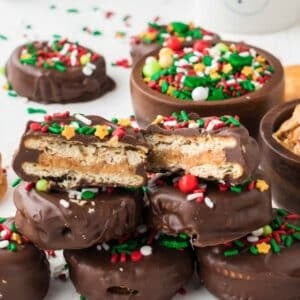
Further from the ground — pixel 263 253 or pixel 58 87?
pixel 263 253

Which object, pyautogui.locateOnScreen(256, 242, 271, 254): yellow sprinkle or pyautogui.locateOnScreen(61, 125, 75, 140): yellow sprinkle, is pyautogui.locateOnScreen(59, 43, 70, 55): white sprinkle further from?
pyautogui.locateOnScreen(256, 242, 271, 254): yellow sprinkle

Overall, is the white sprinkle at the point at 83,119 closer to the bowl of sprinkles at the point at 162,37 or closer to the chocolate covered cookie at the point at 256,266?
the chocolate covered cookie at the point at 256,266

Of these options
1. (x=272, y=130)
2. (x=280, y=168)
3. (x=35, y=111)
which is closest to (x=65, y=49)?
(x=35, y=111)

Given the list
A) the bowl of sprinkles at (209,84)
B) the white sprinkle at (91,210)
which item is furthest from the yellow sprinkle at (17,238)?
the bowl of sprinkles at (209,84)

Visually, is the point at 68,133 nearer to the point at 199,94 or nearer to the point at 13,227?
the point at 13,227

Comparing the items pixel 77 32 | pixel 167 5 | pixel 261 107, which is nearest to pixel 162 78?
pixel 261 107

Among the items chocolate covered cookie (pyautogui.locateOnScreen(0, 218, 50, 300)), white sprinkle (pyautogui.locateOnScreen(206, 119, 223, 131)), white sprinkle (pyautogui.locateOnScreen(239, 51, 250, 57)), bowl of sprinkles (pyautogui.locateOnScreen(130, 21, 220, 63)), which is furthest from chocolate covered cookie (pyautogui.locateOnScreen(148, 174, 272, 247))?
bowl of sprinkles (pyautogui.locateOnScreen(130, 21, 220, 63))

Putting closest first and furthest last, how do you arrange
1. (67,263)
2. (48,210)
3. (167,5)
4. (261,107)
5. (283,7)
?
(48,210)
(67,263)
(261,107)
(283,7)
(167,5)

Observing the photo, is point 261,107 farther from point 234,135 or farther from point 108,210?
point 108,210
